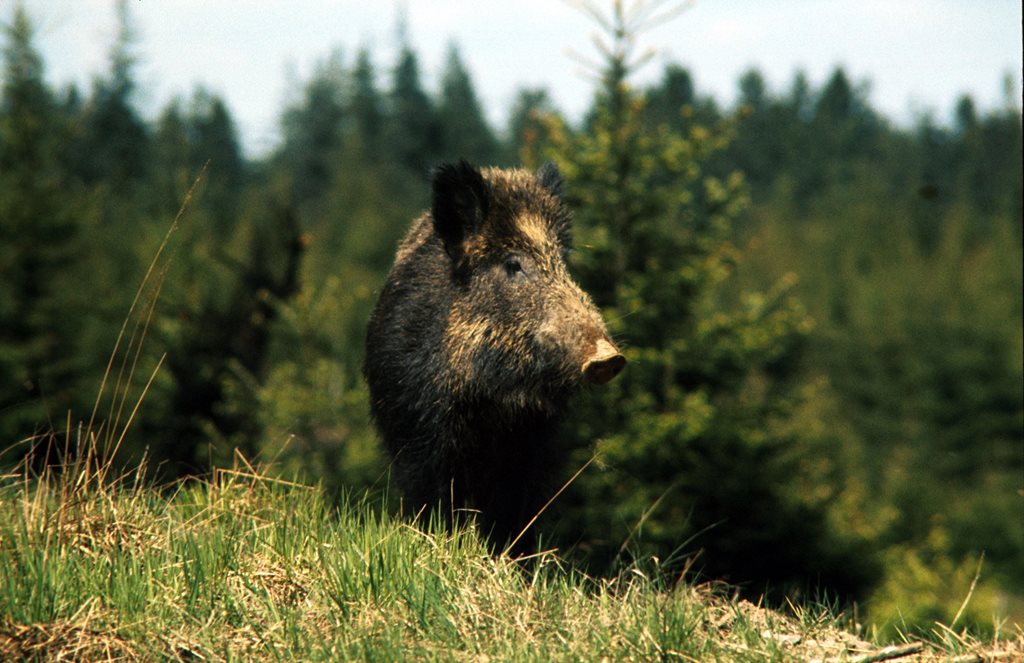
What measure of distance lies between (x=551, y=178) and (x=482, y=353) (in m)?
1.26

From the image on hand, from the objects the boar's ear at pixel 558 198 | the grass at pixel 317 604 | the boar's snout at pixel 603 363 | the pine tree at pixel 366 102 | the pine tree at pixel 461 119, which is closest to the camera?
the grass at pixel 317 604

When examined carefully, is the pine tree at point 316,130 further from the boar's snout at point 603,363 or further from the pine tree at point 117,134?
the boar's snout at point 603,363

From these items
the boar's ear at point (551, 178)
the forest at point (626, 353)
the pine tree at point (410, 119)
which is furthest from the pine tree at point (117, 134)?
the boar's ear at point (551, 178)

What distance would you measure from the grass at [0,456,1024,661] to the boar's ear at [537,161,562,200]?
87.1 inches

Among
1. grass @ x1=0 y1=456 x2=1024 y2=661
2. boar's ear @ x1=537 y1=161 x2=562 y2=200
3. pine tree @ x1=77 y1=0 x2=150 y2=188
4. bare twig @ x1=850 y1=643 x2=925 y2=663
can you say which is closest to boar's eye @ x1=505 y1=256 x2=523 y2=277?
boar's ear @ x1=537 y1=161 x2=562 y2=200

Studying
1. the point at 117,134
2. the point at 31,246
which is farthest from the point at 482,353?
the point at 117,134

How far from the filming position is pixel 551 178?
5.92 meters

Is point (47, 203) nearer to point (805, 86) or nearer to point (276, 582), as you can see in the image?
point (276, 582)

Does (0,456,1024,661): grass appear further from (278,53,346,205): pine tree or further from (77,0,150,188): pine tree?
(278,53,346,205): pine tree

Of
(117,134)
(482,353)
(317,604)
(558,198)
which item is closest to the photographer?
(317,604)

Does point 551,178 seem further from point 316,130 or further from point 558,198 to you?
point 316,130

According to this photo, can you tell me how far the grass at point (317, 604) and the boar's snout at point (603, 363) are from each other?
3.01ft

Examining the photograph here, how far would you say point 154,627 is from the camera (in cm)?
358

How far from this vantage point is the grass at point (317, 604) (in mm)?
3496
